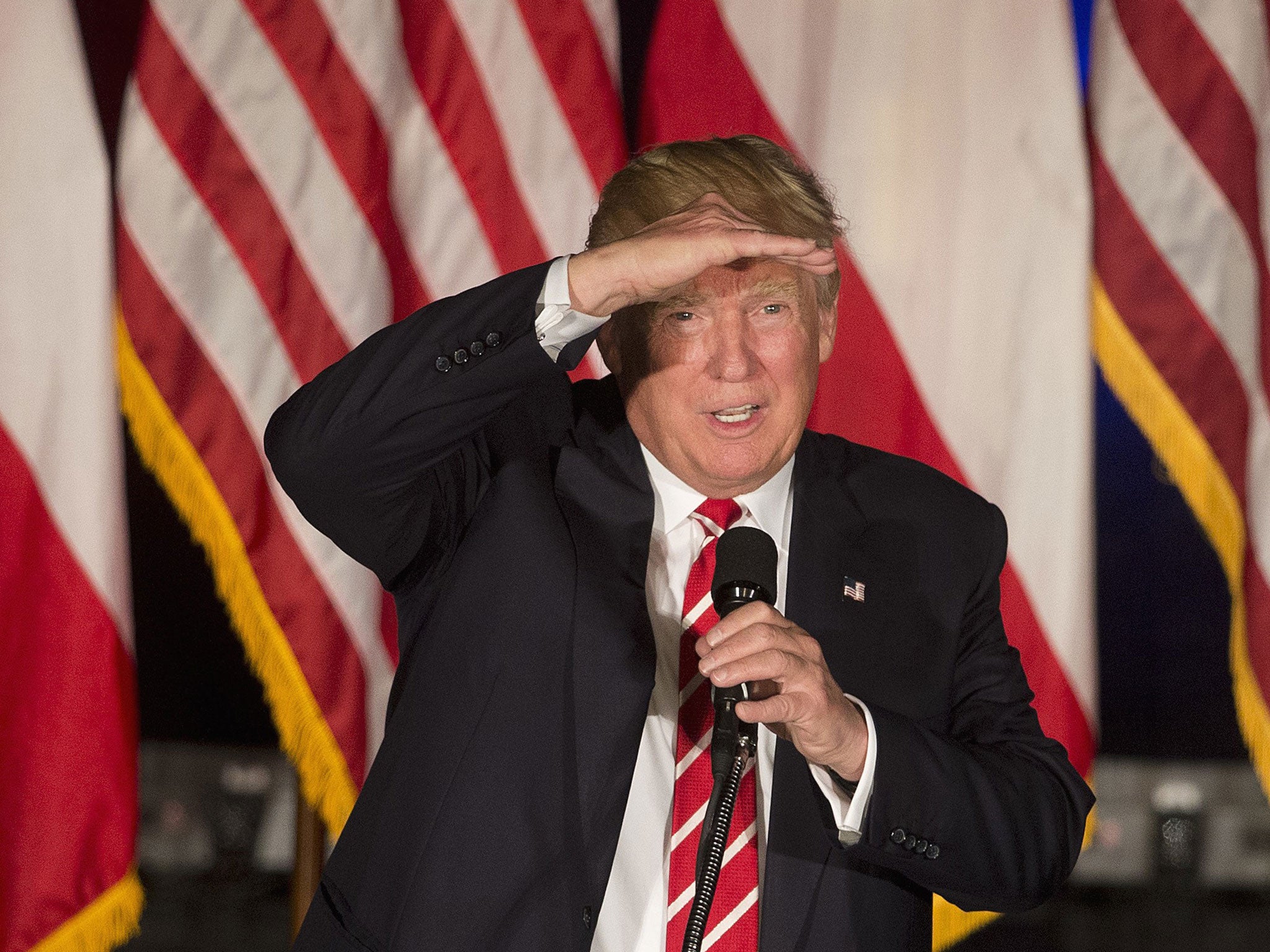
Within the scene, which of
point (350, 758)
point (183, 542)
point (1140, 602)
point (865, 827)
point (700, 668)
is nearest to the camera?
point (700, 668)

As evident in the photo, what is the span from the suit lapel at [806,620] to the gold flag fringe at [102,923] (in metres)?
1.41

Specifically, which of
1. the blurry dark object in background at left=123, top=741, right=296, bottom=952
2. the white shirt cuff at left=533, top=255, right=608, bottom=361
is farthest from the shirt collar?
the blurry dark object in background at left=123, top=741, right=296, bottom=952

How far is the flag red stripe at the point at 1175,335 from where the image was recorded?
2.56 m

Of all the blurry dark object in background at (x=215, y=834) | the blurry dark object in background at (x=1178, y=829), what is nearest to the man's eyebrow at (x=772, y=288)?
the blurry dark object in background at (x=215, y=834)

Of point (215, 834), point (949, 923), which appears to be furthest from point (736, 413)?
point (215, 834)

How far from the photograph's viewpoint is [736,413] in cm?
154

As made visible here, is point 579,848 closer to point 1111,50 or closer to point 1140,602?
point 1111,50

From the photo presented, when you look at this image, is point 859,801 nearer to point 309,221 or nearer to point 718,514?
point 718,514

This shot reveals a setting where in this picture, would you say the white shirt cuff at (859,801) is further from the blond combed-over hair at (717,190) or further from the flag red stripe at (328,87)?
the flag red stripe at (328,87)

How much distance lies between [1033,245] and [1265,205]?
0.47m

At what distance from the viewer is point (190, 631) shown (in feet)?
14.6

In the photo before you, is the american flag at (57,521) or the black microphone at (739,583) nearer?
the black microphone at (739,583)

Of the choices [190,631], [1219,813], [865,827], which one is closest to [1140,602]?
[1219,813]

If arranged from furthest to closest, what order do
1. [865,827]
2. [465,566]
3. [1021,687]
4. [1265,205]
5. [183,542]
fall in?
[183,542], [1265,205], [1021,687], [465,566], [865,827]
